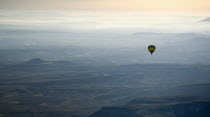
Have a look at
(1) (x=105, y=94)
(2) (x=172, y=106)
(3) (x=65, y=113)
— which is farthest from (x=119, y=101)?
(2) (x=172, y=106)

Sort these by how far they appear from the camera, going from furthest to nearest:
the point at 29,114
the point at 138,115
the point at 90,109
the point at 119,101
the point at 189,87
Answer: the point at 189,87, the point at 119,101, the point at 90,109, the point at 29,114, the point at 138,115

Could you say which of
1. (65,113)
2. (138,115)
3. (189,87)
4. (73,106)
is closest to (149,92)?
(189,87)

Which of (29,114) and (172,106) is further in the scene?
(29,114)

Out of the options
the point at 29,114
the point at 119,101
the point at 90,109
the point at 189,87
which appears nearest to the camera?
the point at 29,114

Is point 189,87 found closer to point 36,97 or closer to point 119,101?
point 119,101

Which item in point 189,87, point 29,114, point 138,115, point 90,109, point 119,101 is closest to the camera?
point 138,115

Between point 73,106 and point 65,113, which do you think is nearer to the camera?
point 65,113

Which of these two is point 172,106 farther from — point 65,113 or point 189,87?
point 189,87

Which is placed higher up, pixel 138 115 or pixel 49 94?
pixel 49 94
